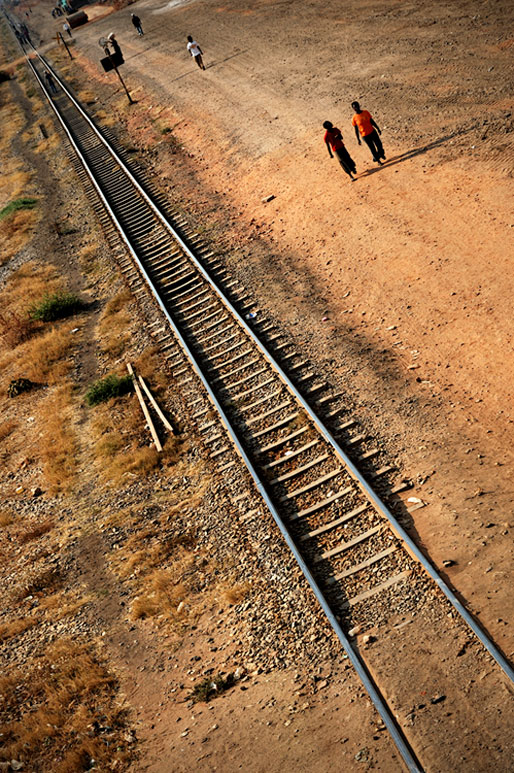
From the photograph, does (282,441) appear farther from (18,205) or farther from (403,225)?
(18,205)

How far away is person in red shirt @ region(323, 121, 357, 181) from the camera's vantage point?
54.1 ft

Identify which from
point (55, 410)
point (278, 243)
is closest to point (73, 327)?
point (55, 410)

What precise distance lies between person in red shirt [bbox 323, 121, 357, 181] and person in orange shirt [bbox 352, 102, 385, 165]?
447mm

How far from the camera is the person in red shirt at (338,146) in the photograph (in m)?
16.5

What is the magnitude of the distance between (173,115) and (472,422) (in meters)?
23.1

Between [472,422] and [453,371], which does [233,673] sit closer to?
[472,422]

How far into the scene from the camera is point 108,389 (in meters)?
13.5

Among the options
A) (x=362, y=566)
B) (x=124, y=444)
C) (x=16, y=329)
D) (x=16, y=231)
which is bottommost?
(x=362, y=566)

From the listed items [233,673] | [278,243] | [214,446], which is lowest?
[233,673]

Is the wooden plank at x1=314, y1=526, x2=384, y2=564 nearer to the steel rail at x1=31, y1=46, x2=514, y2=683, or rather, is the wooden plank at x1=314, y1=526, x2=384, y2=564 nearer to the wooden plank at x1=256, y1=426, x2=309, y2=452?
the steel rail at x1=31, y1=46, x2=514, y2=683

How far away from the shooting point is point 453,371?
34.3 ft

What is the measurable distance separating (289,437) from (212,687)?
392 centimetres

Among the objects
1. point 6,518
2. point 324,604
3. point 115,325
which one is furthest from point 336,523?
point 115,325

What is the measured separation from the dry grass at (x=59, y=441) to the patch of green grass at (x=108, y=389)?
573 mm
